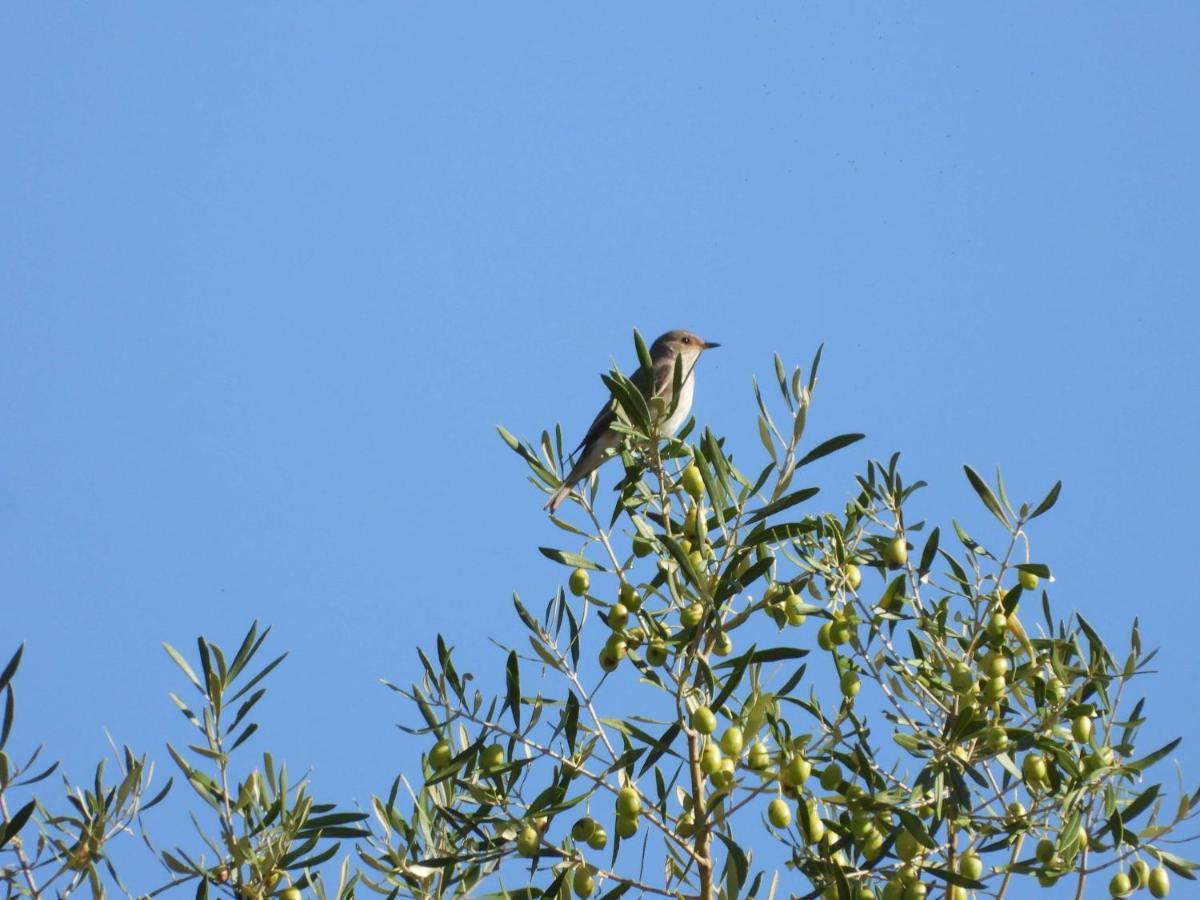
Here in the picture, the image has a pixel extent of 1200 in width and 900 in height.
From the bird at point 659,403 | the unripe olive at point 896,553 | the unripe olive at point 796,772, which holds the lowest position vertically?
the unripe olive at point 796,772

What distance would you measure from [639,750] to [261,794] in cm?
108

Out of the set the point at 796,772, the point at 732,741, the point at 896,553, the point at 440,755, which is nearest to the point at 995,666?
the point at 896,553

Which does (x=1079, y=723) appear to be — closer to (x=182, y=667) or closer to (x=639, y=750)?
(x=639, y=750)

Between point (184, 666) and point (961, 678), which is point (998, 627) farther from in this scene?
point (184, 666)

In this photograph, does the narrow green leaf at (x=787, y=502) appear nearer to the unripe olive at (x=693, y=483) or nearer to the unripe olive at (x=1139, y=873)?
the unripe olive at (x=693, y=483)

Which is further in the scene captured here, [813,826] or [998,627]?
[998,627]

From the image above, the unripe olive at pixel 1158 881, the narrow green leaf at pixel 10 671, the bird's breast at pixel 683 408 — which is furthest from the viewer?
the bird's breast at pixel 683 408

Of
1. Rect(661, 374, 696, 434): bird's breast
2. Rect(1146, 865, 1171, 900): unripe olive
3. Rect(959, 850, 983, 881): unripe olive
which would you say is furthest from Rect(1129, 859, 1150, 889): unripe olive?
Rect(661, 374, 696, 434): bird's breast

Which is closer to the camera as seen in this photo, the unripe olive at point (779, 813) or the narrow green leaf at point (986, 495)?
the unripe olive at point (779, 813)

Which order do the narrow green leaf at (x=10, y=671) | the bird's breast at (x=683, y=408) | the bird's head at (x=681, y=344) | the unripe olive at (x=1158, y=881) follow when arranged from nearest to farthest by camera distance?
the narrow green leaf at (x=10, y=671), the unripe olive at (x=1158, y=881), the bird's breast at (x=683, y=408), the bird's head at (x=681, y=344)

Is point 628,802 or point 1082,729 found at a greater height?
point 1082,729

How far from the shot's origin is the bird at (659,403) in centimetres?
452

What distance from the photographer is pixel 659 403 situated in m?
4.44

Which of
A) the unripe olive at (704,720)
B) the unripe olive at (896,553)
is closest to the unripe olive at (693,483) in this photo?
the unripe olive at (896,553)
